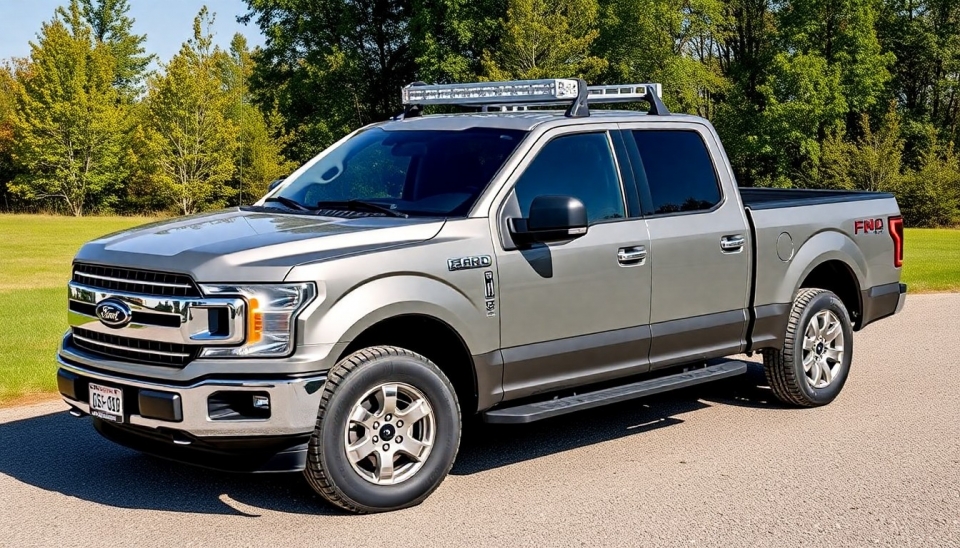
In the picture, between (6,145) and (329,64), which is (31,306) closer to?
(329,64)

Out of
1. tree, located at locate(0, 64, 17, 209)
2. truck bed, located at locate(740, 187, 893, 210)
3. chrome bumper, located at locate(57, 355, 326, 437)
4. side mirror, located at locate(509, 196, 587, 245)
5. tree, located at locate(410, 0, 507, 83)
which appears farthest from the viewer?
tree, located at locate(0, 64, 17, 209)

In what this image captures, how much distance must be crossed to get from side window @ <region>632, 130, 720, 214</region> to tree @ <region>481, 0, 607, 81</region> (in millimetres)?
38986

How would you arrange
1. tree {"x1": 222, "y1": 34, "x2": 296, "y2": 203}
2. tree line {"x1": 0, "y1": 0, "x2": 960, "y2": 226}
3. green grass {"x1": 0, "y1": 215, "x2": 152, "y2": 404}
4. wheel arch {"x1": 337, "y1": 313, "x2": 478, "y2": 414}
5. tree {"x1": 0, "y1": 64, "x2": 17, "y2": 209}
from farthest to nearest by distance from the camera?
tree {"x1": 0, "y1": 64, "x2": 17, "y2": 209}
tree {"x1": 222, "y1": 34, "x2": 296, "y2": 203}
tree line {"x1": 0, "y1": 0, "x2": 960, "y2": 226}
green grass {"x1": 0, "y1": 215, "x2": 152, "y2": 404}
wheel arch {"x1": 337, "y1": 313, "x2": 478, "y2": 414}

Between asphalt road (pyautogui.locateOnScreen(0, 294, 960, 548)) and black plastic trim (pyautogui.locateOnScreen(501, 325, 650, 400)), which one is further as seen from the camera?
black plastic trim (pyautogui.locateOnScreen(501, 325, 650, 400))

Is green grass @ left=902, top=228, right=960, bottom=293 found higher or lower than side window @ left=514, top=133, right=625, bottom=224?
lower

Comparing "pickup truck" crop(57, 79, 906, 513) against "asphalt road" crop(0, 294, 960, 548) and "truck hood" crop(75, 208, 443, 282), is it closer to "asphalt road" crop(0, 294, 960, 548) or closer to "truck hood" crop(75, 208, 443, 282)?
"truck hood" crop(75, 208, 443, 282)

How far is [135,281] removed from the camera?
16.8 ft

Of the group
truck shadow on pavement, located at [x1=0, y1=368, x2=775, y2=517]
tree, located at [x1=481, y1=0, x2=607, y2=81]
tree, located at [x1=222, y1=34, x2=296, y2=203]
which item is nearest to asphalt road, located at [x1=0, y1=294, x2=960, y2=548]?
truck shadow on pavement, located at [x1=0, y1=368, x2=775, y2=517]

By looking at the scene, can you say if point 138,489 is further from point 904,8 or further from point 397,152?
point 904,8

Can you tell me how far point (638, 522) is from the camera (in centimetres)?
511

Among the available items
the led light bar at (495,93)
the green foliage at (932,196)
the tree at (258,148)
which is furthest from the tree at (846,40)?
the led light bar at (495,93)

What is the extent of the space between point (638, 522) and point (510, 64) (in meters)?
44.9

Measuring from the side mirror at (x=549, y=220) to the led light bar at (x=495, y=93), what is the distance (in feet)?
3.51

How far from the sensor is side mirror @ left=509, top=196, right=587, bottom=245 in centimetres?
564
